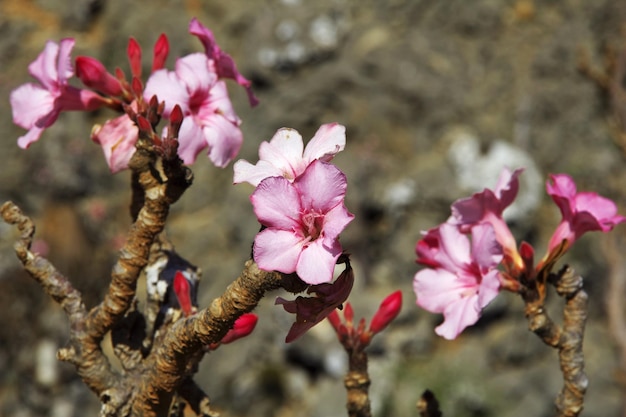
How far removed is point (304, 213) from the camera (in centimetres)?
92

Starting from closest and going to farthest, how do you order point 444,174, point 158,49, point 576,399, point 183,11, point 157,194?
point 157,194 < point 576,399 < point 158,49 < point 444,174 < point 183,11

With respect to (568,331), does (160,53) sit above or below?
above

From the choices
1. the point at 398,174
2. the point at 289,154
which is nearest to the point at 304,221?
the point at 289,154

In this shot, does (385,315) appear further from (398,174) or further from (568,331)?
(398,174)

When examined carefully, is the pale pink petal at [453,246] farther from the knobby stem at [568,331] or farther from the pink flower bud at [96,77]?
the pink flower bud at [96,77]

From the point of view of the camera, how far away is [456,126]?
5.28m

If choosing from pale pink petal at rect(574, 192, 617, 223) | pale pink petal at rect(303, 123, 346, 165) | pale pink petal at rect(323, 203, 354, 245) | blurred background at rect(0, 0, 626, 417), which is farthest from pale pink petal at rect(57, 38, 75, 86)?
blurred background at rect(0, 0, 626, 417)

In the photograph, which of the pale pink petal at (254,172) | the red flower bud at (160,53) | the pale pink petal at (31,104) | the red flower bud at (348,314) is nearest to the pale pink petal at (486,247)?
the red flower bud at (348,314)

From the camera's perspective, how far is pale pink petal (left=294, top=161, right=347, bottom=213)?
0.89m

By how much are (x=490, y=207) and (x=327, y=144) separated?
392mm

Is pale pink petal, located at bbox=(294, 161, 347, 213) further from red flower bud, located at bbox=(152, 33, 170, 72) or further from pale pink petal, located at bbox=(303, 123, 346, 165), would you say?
red flower bud, located at bbox=(152, 33, 170, 72)

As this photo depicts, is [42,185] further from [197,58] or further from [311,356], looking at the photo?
[197,58]

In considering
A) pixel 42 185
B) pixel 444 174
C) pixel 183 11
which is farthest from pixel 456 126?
pixel 42 185

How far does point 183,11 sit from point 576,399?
16.3 ft
